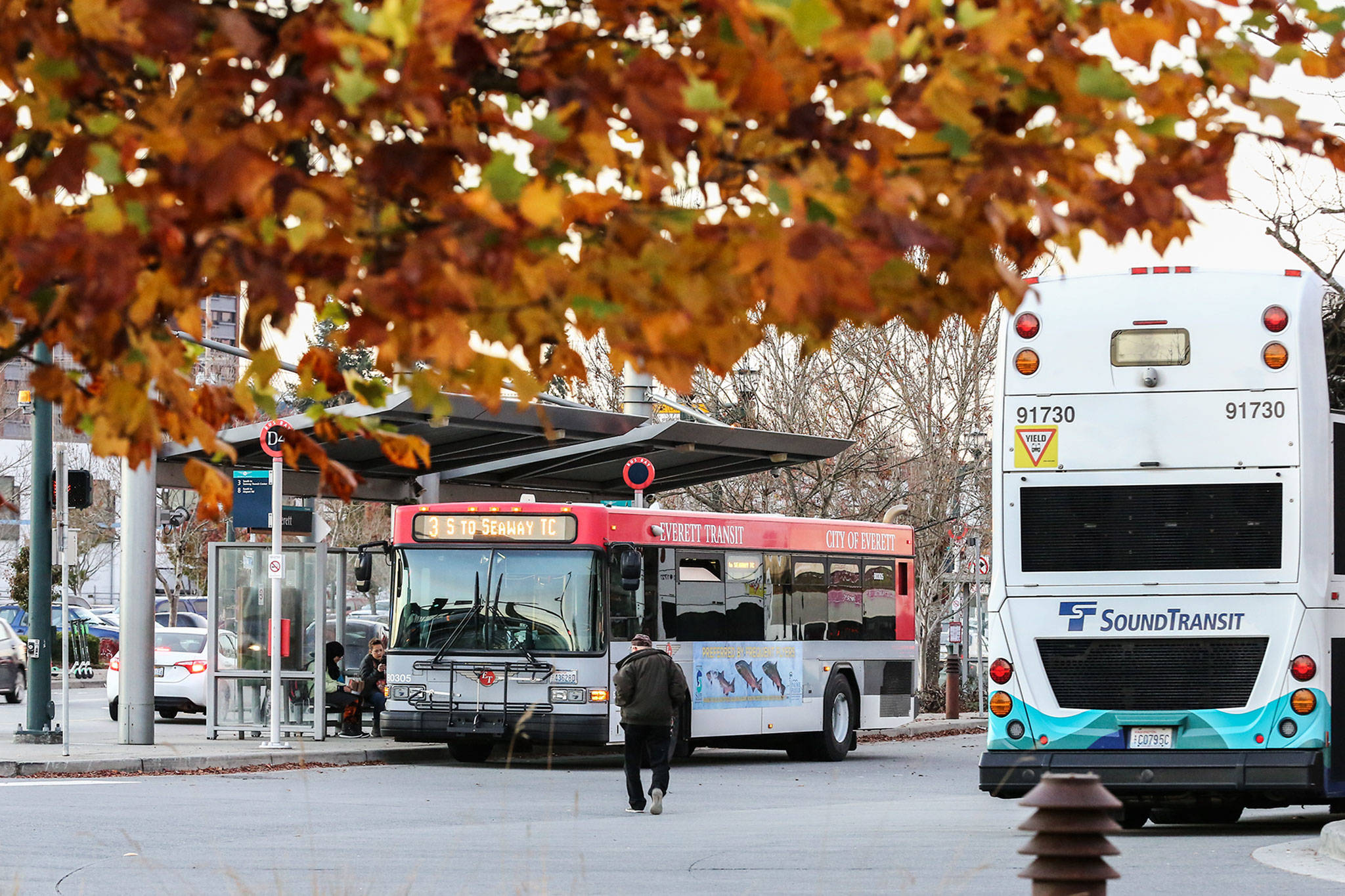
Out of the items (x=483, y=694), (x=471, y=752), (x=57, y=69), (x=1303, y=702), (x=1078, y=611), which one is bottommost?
(x=471, y=752)

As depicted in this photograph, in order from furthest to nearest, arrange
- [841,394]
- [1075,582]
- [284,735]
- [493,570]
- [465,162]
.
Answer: [841,394], [284,735], [493,570], [1075,582], [465,162]

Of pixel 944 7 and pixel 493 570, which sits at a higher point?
pixel 944 7

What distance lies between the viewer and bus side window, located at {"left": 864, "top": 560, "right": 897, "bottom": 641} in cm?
2589

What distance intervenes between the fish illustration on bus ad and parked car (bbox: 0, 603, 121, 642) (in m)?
29.5

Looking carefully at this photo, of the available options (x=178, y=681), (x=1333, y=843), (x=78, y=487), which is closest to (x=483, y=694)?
(x=78, y=487)

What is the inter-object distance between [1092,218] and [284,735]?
71.4 feet

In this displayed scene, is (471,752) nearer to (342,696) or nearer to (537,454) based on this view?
(342,696)

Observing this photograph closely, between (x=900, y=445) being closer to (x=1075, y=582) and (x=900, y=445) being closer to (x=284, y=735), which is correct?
(x=284, y=735)

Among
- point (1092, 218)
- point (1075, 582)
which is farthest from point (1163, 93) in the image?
point (1075, 582)

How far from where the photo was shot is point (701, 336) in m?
3.44

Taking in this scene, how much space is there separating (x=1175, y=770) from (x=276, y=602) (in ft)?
42.0

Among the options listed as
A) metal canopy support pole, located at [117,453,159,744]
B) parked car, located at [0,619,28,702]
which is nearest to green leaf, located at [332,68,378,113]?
metal canopy support pole, located at [117,453,159,744]

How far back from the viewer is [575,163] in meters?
3.54

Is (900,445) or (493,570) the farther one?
(900,445)
